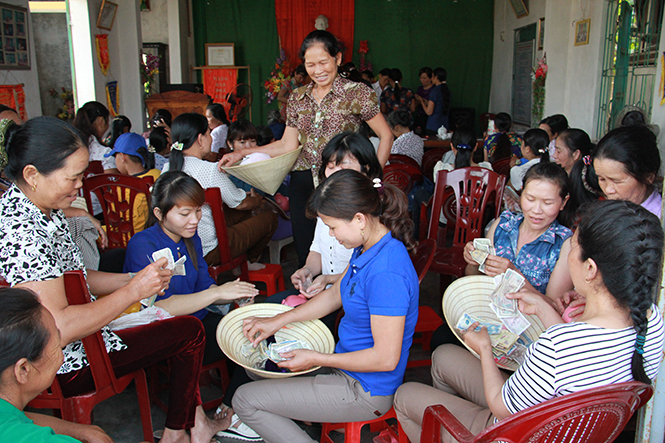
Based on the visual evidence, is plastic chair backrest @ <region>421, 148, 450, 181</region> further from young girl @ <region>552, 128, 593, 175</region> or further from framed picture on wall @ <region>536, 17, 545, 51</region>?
framed picture on wall @ <region>536, 17, 545, 51</region>

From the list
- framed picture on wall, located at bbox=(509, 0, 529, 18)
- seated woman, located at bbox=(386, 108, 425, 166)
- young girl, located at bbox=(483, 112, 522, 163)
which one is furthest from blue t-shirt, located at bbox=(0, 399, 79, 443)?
framed picture on wall, located at bbox=(509, 0, 529, 18)

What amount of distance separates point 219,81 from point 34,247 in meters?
9.11

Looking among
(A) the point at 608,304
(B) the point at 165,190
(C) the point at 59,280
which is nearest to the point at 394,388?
(A) the point at 608,304

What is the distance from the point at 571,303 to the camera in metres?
1.74

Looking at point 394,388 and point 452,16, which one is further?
point 452,16

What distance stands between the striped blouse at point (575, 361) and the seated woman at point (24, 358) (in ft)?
3.44

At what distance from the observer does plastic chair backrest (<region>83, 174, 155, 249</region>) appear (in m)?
2.82

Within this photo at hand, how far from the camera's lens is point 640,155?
2.06 meters

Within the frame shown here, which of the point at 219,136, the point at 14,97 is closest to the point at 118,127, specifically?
the point at 219,136

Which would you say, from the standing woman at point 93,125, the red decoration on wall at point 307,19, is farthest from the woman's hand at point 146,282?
the red decoration on wall at point 307,19

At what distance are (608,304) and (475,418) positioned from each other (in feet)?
1.76

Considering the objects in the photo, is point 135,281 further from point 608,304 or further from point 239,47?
point 239,47

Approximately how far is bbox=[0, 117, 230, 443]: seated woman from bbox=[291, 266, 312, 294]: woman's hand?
19.8 inches

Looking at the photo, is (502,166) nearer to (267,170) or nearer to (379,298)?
(267,170)
